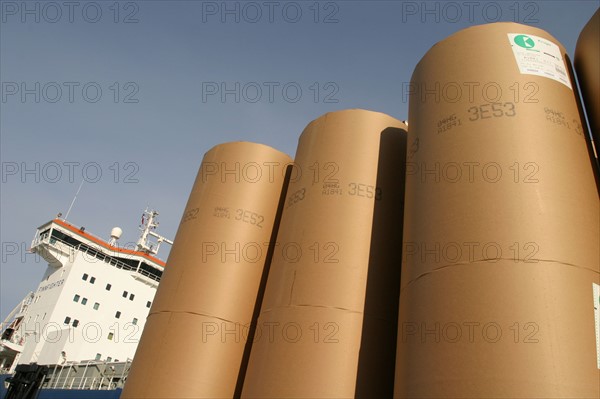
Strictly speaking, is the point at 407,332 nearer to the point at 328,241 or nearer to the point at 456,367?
the point at 456,367

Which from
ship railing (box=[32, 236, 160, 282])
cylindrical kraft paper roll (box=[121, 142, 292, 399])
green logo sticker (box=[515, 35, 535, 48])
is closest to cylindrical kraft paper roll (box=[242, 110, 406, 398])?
cylindrical kraft paper roll (box=[121, 142, 292, 399])

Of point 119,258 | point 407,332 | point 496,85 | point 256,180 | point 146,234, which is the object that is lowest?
point 407,332

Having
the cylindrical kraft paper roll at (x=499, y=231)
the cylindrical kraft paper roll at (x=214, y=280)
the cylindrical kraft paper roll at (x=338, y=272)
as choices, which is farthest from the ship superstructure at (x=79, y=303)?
the cylindrical kraft paper roll at (x=499, y=231)

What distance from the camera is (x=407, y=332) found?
3490 mm

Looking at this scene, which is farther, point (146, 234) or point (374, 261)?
point (146, 234)

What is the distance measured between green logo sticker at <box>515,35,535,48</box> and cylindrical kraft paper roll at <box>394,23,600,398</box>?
0.01 meters

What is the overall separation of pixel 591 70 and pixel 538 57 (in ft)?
2.06

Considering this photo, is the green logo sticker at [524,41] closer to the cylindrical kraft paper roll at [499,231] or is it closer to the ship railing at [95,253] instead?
the cylindrical kraft paper roll at [499,231]

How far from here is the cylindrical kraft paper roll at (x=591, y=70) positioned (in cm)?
422

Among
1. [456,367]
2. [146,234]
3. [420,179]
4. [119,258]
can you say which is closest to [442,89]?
[420,179]

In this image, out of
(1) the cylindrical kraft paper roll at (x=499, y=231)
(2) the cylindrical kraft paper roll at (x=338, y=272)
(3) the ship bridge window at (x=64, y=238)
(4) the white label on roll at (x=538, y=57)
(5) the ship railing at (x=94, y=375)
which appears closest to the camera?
(1) the cylindrical kraft paper roll at (x=499, y=231)

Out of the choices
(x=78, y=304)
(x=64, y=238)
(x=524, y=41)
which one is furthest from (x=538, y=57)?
(x=64, y=238)

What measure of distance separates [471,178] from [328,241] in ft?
5.70

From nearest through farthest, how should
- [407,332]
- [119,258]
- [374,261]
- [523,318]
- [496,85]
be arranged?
[523,318], [407,332], [496,85], [374,261], [119,258]
